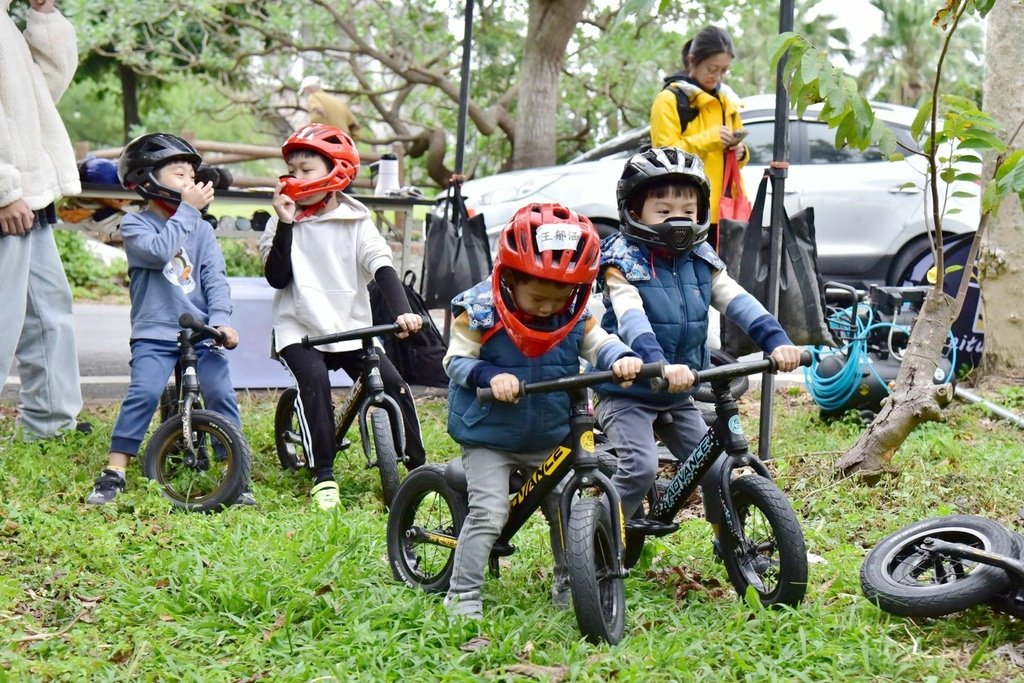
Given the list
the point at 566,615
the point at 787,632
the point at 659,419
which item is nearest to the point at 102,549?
the point at 566,615

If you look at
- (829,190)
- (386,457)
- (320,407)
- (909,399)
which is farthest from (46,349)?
(829,190)

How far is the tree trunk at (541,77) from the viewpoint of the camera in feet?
45.4

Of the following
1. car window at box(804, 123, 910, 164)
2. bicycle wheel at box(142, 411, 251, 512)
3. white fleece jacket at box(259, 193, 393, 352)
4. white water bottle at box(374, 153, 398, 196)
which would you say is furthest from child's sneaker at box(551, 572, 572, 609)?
car window at box(804, 123, 910, 164)

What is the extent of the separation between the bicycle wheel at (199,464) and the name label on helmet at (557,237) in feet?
7.53

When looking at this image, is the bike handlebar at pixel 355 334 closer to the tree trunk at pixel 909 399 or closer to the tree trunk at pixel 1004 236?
the tree trunk at pixel 909 399

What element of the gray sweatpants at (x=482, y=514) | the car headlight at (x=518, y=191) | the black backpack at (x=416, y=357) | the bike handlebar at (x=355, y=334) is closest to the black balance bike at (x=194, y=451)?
the bike handlebar at (x=355, y=334)

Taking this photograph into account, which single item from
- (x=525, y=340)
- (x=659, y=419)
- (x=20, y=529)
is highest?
(x=525, y=340)

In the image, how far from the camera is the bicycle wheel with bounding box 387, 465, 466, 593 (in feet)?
14.6

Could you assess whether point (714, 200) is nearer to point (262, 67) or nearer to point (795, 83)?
point (795, 83)

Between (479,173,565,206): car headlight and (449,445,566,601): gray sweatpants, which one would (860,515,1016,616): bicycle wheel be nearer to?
(449,445,566,601): gray sweatpants

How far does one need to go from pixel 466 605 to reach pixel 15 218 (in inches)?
126

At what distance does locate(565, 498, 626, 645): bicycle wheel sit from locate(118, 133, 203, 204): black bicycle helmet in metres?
3.03

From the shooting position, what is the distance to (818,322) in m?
6.28

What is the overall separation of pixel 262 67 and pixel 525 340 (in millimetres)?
13969
